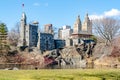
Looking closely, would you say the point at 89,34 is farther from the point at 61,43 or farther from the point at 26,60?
the point at 26,60

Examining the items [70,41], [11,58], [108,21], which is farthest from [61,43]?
[11,58]

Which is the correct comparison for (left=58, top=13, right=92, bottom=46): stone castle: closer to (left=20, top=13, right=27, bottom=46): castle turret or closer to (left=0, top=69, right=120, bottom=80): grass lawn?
(left=20, top=13, right=27, bottom=46): castle turret

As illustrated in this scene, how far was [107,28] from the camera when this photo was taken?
362 ft

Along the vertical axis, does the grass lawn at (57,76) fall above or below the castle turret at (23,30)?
below

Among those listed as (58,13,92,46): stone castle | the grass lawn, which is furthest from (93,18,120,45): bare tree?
the grass lawn

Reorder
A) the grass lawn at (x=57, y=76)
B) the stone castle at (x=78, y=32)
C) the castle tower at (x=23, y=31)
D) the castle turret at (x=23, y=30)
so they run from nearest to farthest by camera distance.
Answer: the grass lawn at (x=57, y=76), the castle tower at (x=23, y=31), the castle turret at (x=23, y=30), the stone castle at (x=78, y=32)

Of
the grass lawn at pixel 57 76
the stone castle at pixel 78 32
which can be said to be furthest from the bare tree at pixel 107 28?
the grass lawn at pixel 57 76

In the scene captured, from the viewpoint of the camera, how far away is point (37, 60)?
86.4 metres

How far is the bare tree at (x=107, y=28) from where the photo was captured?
355 ft

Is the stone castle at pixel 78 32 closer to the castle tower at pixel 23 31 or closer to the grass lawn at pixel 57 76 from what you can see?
the castle tower at pixel 23 31

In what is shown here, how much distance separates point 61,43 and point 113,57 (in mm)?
28227

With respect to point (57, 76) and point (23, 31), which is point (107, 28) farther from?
point (57, 76)

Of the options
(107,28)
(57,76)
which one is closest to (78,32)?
(107,28)

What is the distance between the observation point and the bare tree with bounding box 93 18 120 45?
355ft
